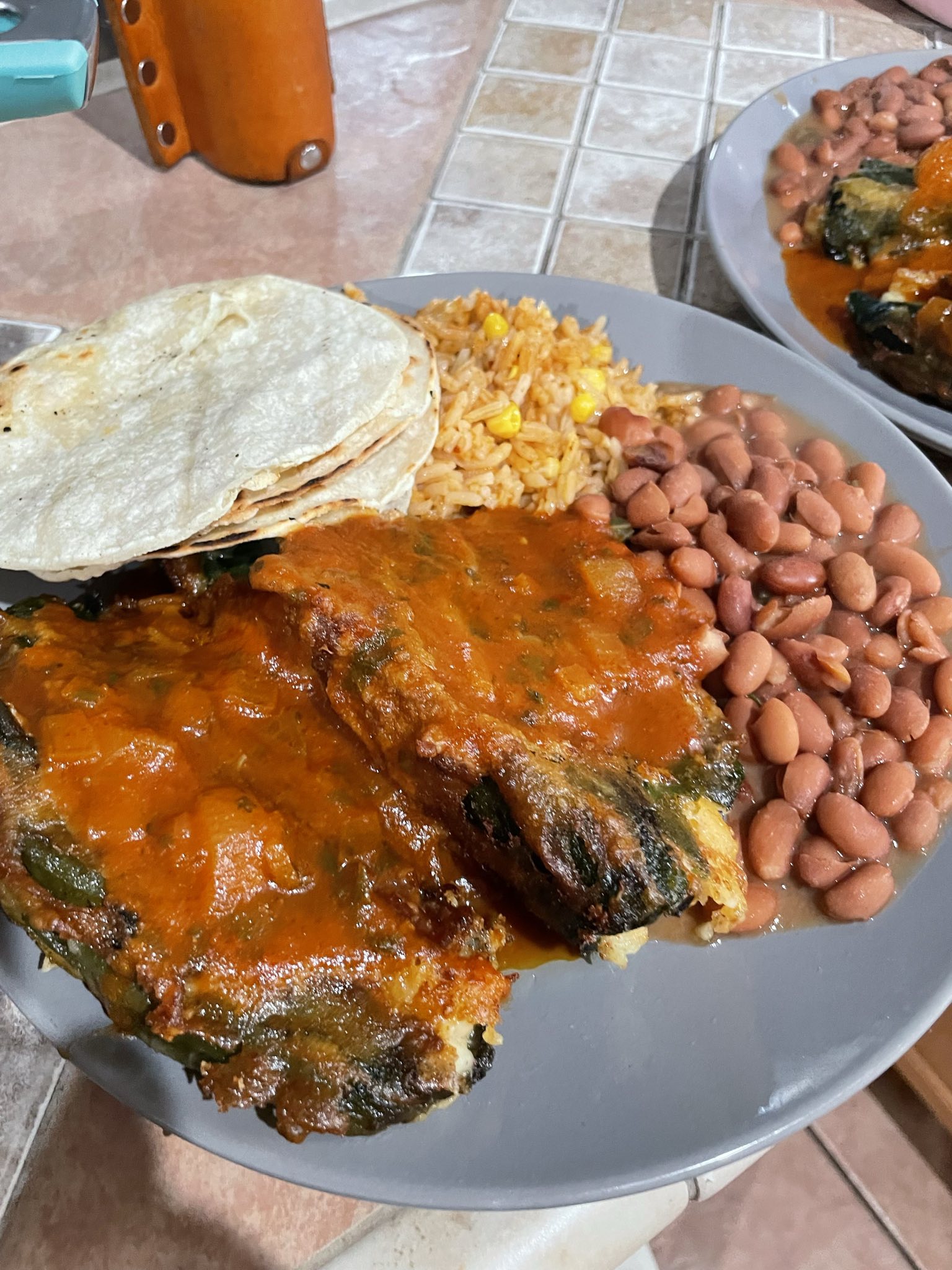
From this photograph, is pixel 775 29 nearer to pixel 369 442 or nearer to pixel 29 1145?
pixel 369 442

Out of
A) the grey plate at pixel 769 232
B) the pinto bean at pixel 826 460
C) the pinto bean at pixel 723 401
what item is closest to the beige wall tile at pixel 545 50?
the grey plate at pixel 769 232

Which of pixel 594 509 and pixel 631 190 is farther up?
pixel 631 190

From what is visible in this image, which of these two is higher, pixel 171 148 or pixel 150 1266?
pixel 171 148

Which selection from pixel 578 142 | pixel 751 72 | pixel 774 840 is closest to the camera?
pixel 774 840

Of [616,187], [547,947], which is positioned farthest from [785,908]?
[616,187]

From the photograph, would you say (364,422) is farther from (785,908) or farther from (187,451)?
(785,908)

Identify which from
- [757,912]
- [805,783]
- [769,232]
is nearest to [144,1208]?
[757,912]
